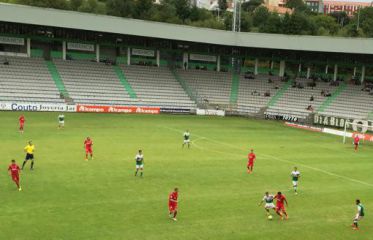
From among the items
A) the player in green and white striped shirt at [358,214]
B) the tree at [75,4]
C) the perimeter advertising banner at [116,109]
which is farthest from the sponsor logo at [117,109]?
the tree at [75,4]

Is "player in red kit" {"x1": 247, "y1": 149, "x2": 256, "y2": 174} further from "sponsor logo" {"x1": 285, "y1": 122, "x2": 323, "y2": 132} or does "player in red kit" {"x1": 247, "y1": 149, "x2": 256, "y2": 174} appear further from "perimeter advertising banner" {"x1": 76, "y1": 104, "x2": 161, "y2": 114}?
"perimeter advertising banner" {"x1": 76, "y1": 104, "x2": 161, "y2": 114}

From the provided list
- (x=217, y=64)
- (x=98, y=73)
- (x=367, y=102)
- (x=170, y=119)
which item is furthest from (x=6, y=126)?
(x=367, y=102)

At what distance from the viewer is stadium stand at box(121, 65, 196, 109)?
67.8 metres

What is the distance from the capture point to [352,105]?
6875 cm

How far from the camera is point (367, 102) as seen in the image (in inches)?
2721

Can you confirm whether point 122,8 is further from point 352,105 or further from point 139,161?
point 139,161

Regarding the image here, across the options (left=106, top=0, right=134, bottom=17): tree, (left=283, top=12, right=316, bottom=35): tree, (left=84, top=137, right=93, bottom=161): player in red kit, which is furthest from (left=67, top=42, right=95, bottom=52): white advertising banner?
(left=283, top=12, right=316, bottom=35): tree

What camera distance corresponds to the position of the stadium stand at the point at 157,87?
222 feet

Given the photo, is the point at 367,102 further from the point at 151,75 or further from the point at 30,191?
the point at 30,191

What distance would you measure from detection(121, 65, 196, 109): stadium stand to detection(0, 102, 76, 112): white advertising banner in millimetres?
11328

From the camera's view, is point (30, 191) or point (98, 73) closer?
point (30, 191)

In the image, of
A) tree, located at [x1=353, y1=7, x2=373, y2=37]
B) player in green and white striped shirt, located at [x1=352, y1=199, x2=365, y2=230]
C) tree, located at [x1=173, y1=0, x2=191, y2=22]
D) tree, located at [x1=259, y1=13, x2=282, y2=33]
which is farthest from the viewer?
tree, located at [x1=353, y1=7, x2=373, y2=37]

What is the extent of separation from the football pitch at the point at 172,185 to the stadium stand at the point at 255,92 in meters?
22.4

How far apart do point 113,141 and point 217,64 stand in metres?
44.4
